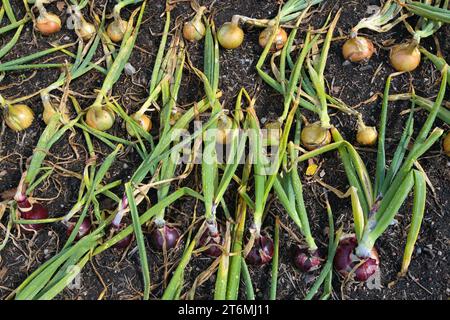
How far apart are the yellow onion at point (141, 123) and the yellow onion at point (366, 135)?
670 millimetres

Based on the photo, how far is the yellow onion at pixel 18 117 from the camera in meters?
1.72

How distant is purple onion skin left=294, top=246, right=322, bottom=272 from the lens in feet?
4.94

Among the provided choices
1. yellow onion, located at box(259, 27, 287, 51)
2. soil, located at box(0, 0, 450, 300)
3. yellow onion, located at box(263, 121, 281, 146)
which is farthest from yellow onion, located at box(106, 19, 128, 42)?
yellow onion, located at box(263, 121, 281, 146)

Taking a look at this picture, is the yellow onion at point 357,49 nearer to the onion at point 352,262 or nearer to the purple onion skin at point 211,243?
the onion at point 352,262

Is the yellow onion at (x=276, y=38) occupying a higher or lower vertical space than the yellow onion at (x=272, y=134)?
higher

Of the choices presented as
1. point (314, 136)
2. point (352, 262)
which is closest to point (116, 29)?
point (314, 136)

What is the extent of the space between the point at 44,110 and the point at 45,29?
33cm

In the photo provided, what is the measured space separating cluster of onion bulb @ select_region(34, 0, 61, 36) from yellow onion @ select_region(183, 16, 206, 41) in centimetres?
46

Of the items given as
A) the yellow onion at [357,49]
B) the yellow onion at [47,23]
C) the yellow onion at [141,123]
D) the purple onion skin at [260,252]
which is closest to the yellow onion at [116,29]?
the yellow onion at [47,23]

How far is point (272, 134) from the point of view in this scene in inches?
64.4

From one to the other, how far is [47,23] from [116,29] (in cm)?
25

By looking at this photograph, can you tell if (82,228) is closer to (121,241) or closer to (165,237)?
(121,241)

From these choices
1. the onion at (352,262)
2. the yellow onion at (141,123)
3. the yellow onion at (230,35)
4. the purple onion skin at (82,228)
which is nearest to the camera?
the onion at (352,262)
